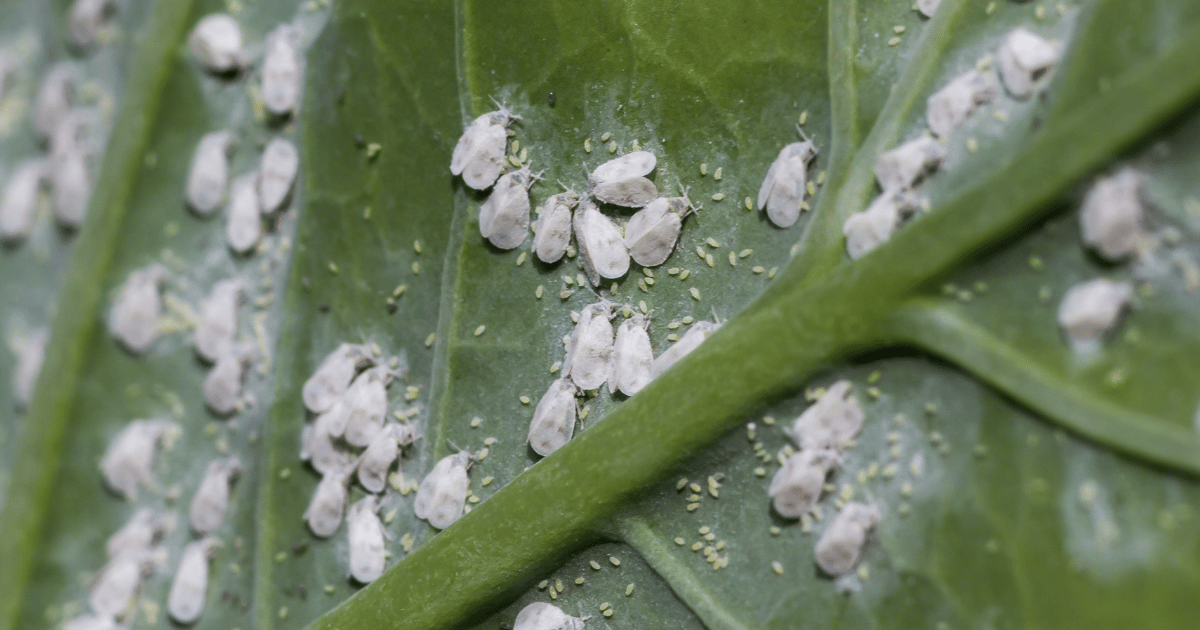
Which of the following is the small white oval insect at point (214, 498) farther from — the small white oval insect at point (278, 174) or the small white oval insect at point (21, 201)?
the small white oval insect at point (21, 201)

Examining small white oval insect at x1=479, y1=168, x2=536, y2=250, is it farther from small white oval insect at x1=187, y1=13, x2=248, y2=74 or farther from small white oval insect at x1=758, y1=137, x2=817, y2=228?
small white oval insect at x1=187, y1=13, x2=248, y2=74

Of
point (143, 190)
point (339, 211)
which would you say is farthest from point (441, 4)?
point (143, 190)

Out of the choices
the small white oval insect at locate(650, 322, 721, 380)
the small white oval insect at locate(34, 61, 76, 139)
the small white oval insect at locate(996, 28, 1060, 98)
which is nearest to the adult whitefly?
the small white oval insect at locate(34, 61, 76, 139)

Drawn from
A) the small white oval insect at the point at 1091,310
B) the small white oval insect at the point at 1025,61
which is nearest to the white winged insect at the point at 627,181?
the small white oval insect at the point at 1025,61

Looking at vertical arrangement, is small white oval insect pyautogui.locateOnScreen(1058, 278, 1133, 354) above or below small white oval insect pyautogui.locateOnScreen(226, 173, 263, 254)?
above

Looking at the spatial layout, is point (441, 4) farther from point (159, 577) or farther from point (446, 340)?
point (159, 577)

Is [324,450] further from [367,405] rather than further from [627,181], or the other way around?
[627,181]
